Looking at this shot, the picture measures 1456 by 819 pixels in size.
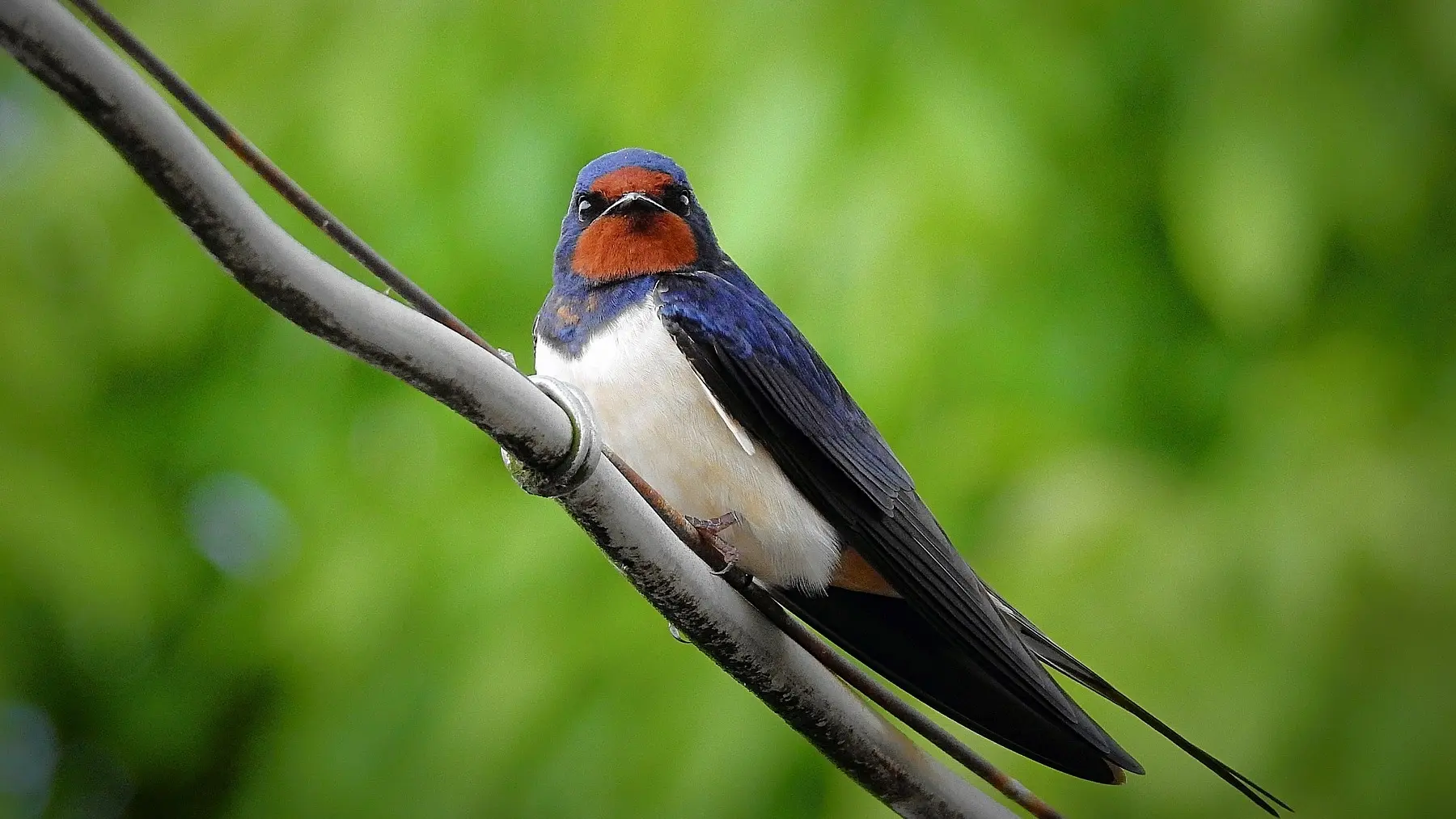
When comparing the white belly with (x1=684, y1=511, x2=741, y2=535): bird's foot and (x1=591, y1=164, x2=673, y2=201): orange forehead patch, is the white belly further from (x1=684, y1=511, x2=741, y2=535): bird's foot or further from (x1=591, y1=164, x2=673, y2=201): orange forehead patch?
(x1=591, y1=164, x2=673, y2=201): orange forehead patch

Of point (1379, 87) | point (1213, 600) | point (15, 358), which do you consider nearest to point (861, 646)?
point (1213, 600)

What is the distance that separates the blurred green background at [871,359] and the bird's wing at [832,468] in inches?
25.9

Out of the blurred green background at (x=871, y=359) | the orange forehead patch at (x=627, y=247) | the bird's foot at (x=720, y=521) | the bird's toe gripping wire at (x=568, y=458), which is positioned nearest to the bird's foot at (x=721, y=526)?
the bird's foot at (x=720, y=521)

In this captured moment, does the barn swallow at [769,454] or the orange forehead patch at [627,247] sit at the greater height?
the orange forehead patch at [627,247]

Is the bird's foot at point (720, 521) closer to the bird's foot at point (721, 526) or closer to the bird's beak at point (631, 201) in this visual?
the bird's foot at point (721, 526)

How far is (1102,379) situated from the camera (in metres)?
2.37

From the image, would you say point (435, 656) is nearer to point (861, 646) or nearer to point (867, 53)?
point (861, 646)

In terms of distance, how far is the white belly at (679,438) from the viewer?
1.37 meters

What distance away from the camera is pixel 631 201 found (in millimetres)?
1439

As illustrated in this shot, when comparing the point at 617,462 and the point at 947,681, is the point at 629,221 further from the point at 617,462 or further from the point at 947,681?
the point at 947,681

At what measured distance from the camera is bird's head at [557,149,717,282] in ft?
4.82

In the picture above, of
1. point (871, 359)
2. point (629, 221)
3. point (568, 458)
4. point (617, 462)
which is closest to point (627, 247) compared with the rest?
point (629, 221)

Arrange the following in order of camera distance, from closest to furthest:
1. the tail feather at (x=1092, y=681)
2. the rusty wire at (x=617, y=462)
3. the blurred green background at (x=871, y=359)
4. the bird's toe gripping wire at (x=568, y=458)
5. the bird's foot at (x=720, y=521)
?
the rusty wire at (x=617, y=462) → the bird's toe gripping wire at (x=568, y=458) → the tail feather at (x=1092, y=681) → the bird's foot at (x=720, y=521) → the blurred green background at (x=871, y=359)

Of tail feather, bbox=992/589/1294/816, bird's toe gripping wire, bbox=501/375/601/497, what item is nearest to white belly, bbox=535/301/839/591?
tail feather, bbox=992/589/1294/816
